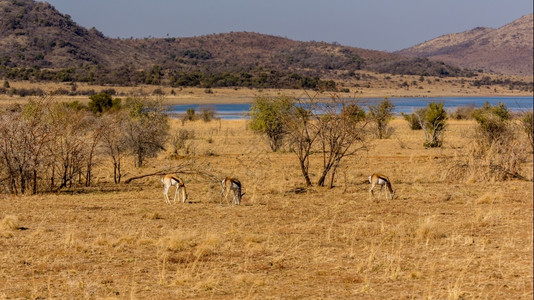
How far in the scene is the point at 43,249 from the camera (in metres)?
11.6

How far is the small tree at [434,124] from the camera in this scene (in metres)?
32.2

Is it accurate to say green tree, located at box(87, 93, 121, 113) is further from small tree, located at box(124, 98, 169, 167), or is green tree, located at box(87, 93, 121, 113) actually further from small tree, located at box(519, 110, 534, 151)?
small tree, located at box(519, 110, 534, 151)

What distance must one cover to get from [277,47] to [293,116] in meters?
163

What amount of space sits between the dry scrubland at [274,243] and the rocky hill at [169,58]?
5673 cm

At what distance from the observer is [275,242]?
1210cm

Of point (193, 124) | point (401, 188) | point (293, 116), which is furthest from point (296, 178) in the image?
point (193, 124)

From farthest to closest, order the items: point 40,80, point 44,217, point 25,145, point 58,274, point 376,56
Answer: point 376,56 < point 40,80 < point 25,145 < point 44,217 < point 58,274

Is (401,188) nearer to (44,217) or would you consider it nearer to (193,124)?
(44,217)

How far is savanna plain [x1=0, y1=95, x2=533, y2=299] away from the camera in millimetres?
9406

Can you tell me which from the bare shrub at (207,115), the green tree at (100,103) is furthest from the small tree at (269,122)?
the bare shrub at (207,115)

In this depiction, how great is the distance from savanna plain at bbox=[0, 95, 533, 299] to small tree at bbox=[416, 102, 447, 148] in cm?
1205

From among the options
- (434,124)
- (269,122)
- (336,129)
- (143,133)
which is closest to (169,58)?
(434,124)

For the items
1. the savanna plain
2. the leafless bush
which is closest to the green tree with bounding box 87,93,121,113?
the savanna plain

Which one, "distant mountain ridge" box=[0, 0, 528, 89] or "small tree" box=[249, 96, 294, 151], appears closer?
"small tree" box=[249, 96, 294, 151]
